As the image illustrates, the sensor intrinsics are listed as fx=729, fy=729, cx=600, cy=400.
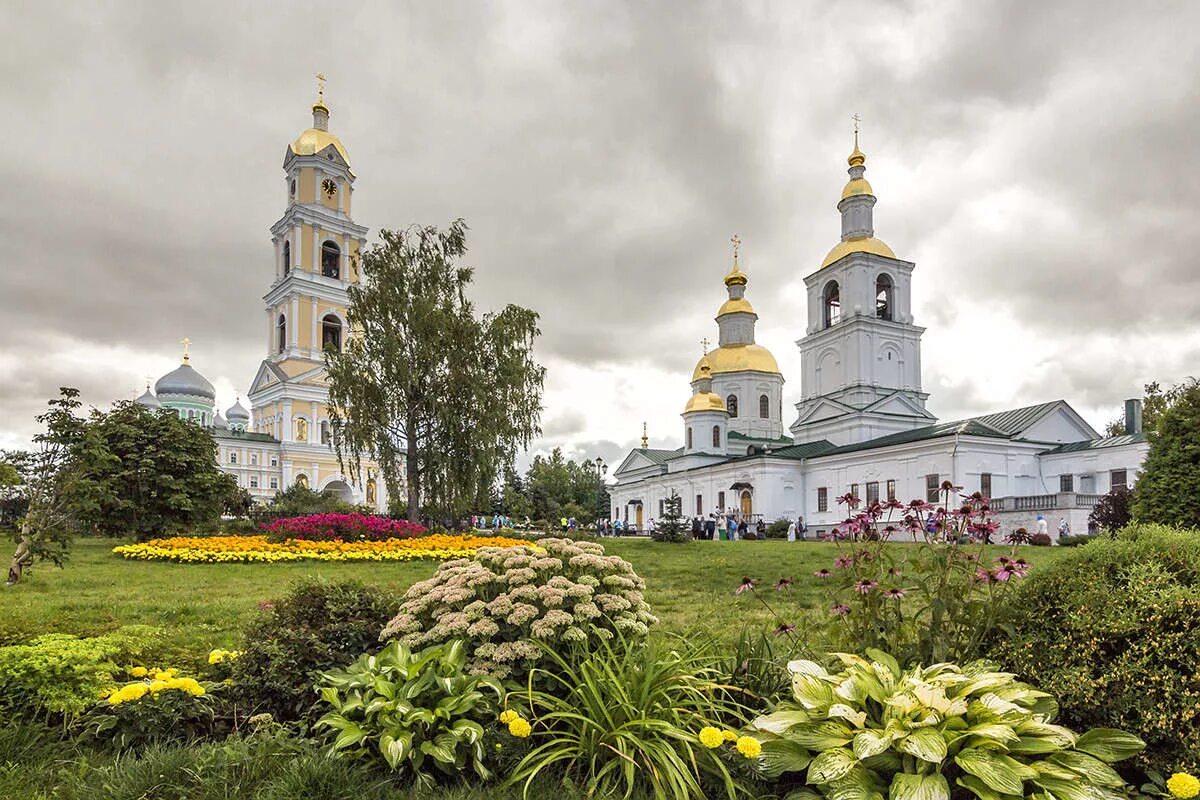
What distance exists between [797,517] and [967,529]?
41.2 metres

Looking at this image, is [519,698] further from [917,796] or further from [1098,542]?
[1098,542]

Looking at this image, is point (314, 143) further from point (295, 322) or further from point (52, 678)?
point (52, 678)

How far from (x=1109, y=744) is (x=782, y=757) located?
4.47 feet

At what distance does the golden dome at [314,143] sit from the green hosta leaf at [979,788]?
6442 cm

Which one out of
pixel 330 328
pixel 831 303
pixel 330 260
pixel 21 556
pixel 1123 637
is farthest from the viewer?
pixel 330 260

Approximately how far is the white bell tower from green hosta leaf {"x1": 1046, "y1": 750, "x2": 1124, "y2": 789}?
43.7 metres

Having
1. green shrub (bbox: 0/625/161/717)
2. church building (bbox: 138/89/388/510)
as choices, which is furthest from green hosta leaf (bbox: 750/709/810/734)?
church building (bbox: 138/89/388/510)

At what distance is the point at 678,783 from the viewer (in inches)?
126

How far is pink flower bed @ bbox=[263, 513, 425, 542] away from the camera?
18.4 m

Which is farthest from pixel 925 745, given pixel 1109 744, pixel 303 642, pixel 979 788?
pixel 303 642

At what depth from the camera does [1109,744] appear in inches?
121

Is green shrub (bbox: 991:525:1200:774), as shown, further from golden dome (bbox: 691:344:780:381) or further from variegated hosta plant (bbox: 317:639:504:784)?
golden dome (bbox: 691:344:780:381)

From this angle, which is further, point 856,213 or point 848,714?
point 856,213

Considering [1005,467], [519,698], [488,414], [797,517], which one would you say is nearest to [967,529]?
[519,698]
